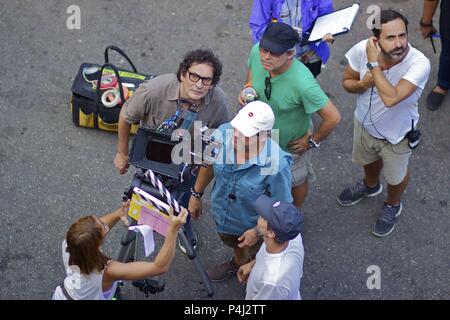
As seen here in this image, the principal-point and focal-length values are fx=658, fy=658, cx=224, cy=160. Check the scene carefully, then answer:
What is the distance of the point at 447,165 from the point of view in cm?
557

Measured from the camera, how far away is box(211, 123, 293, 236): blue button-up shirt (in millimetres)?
3850

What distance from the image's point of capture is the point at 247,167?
385 cm

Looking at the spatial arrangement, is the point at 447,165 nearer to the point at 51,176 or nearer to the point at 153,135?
the point at 153,135

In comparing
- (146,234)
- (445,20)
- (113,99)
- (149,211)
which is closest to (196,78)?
(149,211)

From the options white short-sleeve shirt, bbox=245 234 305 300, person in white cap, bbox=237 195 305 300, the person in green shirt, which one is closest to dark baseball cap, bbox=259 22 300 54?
the person in green shirt

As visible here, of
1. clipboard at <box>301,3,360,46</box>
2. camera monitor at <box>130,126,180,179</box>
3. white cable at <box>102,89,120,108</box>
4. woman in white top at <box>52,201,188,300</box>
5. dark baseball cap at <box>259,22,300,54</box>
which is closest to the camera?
woman in white top at <box>52,201,188,300</box>

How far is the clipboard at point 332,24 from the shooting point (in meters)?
4.81

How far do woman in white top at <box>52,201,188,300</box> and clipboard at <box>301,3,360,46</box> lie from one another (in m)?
2.01

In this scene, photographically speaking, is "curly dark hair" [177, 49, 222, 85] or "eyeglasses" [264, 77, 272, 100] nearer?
"curly dark hair" [177, 49, 222, 85]

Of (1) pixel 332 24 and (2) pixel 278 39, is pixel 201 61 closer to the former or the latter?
(2) pixel 278 39

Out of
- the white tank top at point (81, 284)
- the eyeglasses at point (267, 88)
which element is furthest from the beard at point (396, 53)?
the white tank top at point (81, 284)

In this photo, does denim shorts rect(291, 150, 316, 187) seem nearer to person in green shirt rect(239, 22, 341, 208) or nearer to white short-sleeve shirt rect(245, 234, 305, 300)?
person in green shirt rect(239, 22, 341, 208)

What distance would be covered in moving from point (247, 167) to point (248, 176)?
0.09m

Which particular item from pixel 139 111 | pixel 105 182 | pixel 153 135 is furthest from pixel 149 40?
pixel 153 135
